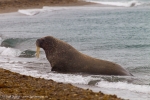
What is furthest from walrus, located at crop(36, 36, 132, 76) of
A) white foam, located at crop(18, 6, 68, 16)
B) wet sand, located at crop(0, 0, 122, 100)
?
white foam, located at crop(18, 6, 68, 16)

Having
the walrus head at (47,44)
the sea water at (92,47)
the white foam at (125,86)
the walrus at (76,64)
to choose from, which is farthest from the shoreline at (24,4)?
the white foam at (125,86)

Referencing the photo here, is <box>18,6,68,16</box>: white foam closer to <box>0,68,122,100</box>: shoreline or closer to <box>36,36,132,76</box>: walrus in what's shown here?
<box>36,36,132,76</box>: walrus

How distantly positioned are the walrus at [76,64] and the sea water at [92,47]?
476 millimetres

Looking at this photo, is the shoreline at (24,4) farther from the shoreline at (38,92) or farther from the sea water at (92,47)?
the shoreline at (38,92)

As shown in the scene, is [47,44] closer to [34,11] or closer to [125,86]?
[125,86]

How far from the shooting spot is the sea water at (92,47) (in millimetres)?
12199

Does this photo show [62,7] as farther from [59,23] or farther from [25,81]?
[25,81]

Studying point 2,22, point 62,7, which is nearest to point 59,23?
point 2,22

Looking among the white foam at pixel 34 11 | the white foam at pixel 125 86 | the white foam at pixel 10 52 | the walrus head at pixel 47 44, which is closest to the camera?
the white foam at pixel 125 86

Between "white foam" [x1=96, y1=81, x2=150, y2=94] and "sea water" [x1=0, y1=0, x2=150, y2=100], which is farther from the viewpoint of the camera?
"sea water" [x1=0, y1=0, x2=150, y2=100]

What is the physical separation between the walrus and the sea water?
476 mm

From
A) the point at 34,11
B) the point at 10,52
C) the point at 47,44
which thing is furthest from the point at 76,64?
the point at 34,11

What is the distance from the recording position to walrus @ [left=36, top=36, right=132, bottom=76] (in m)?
13.9

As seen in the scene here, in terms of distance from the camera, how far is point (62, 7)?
51.6m
